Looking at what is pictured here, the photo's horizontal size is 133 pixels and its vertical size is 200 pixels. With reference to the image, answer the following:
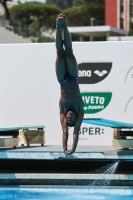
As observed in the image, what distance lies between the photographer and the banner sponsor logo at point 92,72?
43.8 feet

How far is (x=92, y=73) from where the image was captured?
13438 millimetres

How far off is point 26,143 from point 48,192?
2.14 m

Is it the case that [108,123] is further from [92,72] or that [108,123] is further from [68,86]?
[92,72]

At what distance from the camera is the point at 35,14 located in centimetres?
7881

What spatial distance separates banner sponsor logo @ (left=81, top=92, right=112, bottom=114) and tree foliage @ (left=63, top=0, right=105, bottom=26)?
61199mm

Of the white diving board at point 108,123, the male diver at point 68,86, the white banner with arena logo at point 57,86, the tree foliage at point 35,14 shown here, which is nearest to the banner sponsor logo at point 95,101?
the white banner with arena logo at point 57,86

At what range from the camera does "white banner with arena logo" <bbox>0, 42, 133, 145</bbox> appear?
13.2m

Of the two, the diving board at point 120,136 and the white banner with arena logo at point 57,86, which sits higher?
the white banner with arena logo at point 57,86

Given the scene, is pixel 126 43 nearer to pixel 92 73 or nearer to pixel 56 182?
pixel 92 73

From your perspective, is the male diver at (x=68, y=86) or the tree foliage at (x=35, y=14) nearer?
the male diver at (x=68, y=86)

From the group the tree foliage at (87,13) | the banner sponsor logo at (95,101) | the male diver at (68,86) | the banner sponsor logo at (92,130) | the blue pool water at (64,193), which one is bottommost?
the blue pool water at (64,193)

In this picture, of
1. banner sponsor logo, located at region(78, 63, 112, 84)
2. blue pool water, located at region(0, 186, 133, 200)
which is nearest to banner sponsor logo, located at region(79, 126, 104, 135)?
banner sponsor logo, located at region(78, 63, 112, 84)

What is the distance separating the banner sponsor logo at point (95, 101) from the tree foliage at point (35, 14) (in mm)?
62623

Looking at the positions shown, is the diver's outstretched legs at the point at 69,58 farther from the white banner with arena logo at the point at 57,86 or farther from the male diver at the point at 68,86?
the white banner with arena logo at the point at 57,86
